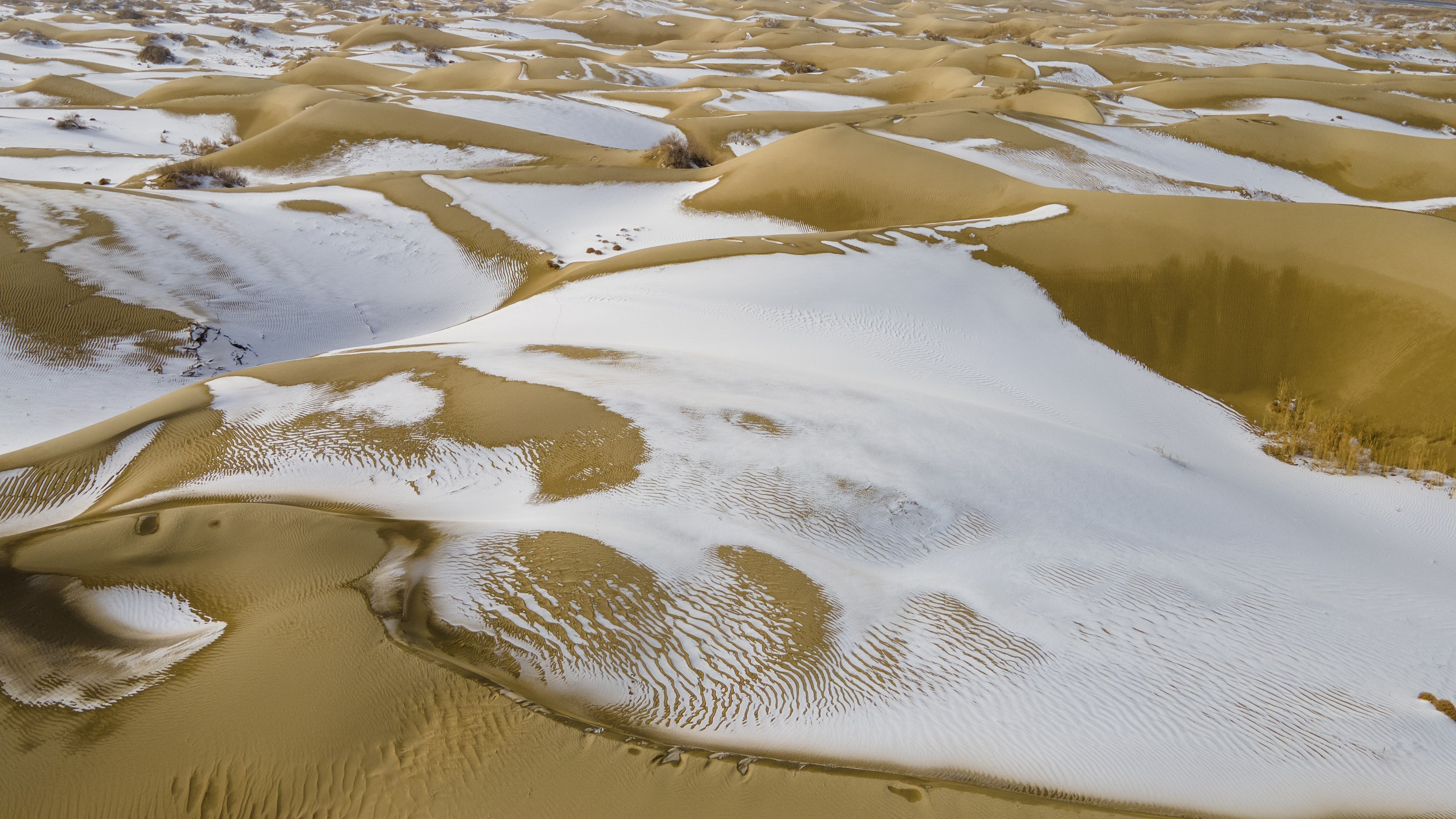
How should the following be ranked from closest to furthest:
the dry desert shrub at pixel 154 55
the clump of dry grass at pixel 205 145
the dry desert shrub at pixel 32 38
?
the clump of dry grass at pixel 205 145, the dry desert shrub at pixel 154 55, the dry desert shrub at pixel 32 38

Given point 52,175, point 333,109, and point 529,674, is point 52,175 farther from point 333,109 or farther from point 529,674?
point 529,674

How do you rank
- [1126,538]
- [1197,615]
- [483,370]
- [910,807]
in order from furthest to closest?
1. [483,370]
2. [1126,538]
3. [1197,615]
4. [910,807]

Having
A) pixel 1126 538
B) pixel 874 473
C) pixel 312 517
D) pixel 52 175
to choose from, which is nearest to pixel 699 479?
pixel 874 473

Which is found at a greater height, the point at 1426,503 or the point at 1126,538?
the point at 1126,538

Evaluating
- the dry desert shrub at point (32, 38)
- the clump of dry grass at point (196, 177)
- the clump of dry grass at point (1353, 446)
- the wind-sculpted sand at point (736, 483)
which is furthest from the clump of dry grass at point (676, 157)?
the dry desert shrub at point (32, 38)

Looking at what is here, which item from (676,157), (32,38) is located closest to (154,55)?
(32,38)

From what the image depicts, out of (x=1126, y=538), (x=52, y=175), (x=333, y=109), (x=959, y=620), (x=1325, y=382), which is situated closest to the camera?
(x=959, y=620)

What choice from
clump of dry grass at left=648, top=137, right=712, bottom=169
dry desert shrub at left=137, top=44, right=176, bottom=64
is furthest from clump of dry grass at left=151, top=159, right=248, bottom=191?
dry desert shrub at left=137, top=44, right=176, bottom=64

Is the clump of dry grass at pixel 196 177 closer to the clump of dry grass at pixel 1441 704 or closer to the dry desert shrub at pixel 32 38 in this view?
the clump of dry grass at pixel 1441 704
